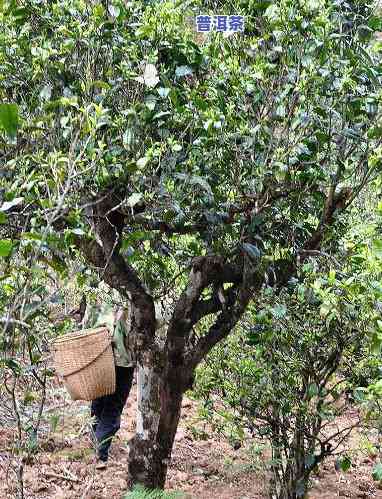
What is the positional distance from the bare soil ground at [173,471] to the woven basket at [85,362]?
167mm

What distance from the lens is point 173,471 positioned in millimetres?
5434

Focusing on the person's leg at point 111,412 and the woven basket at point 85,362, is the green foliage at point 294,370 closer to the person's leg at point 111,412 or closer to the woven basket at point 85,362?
the woven basket at point 85,362

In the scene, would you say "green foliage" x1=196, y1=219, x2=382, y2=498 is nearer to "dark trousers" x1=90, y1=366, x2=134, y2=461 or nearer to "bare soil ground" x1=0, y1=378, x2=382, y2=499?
"bare soil ground" x1=0, y1=378, x2=382, y2=499

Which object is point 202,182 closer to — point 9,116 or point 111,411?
point 9,116

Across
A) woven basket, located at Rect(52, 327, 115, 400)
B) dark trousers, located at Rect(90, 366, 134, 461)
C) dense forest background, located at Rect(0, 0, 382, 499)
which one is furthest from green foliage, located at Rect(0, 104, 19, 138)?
dark trousers, located at Rect(90, 366, 134, 461)

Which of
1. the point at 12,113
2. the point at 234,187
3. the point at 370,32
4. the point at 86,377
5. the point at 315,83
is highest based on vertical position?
the point at 370,32

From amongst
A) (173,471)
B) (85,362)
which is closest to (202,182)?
(85,362)

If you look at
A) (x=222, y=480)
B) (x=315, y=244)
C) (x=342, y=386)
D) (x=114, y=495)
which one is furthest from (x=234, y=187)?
(x=222, y=480)

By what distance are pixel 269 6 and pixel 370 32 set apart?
46cm

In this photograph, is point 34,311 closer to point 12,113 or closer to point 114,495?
point 12,113

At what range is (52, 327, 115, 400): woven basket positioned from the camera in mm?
3957

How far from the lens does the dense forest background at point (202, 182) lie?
282 centimetres

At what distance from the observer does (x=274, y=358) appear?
3.90 meters

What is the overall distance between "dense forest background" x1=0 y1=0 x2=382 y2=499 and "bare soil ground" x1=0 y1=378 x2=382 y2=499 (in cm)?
59
